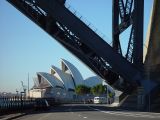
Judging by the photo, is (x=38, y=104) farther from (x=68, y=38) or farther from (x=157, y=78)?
(x=157, y=78)

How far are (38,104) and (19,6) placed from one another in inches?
500

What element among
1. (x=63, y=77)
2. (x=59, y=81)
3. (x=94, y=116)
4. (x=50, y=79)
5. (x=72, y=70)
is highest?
(x=72, y=70)

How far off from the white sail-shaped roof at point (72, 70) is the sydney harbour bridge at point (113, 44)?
98877 millimetres

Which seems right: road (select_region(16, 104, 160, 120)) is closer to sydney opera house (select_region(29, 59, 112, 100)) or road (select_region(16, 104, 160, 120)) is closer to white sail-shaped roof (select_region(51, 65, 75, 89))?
sydney opera house (select_region(29, 59, 112, 100))

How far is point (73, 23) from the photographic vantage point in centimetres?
5147

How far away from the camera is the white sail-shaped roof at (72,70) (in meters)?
167

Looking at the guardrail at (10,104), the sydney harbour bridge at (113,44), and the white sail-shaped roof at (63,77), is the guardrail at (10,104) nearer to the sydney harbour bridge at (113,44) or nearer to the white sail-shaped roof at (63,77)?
the sydney harbour bridge at (113,44)

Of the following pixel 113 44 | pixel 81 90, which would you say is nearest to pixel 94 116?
pixel 113 44

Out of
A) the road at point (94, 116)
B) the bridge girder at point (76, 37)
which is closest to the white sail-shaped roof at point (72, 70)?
the bridge girder at point (76, 37)

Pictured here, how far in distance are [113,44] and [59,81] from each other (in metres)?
118

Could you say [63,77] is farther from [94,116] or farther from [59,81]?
[94,116]

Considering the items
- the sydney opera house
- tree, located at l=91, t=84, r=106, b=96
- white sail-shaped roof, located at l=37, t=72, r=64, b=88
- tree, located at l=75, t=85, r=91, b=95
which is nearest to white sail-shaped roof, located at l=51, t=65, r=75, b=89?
the sydney opera house

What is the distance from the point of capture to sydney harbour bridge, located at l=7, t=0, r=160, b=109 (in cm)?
5159

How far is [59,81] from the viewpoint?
576 ft
